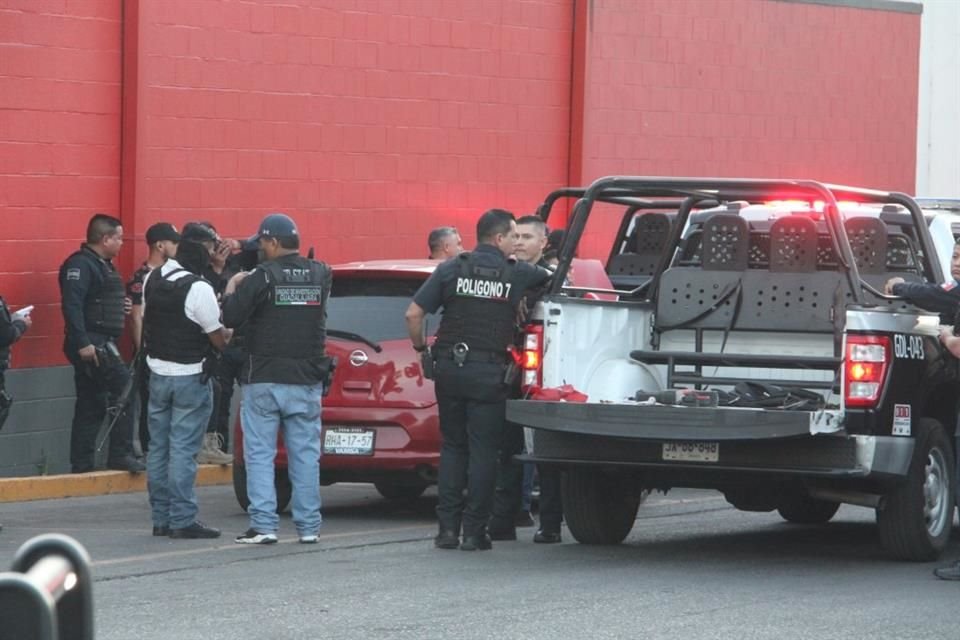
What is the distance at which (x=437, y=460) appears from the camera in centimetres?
1139

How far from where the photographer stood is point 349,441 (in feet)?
37.7

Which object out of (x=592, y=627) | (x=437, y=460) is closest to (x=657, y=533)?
(x=437, y=460)

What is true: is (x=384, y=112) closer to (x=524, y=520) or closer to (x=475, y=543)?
(x=524, y=520)

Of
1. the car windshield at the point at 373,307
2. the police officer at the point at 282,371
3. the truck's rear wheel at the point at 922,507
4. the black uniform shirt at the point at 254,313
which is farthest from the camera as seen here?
the car windshield at the point at 373,307

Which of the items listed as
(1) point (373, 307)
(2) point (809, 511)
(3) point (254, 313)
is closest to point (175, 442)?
(3) point (254, 313)

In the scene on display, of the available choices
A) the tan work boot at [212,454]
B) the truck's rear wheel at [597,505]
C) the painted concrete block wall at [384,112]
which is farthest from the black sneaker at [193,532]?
the tan work boot at [212,454]

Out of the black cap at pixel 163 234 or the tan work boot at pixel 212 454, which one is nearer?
the black cap at pixel 163 234

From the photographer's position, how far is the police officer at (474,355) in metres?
10.2

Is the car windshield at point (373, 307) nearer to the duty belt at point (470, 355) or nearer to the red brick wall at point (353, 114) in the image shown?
the duty belt at point (470, 355)

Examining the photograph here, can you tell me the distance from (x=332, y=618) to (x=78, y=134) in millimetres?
7353

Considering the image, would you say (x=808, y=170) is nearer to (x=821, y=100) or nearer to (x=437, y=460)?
(x=821, y=100)

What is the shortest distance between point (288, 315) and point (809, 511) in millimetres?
3497

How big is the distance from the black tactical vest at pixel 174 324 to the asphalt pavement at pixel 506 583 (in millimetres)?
1026

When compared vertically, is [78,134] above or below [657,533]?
above
